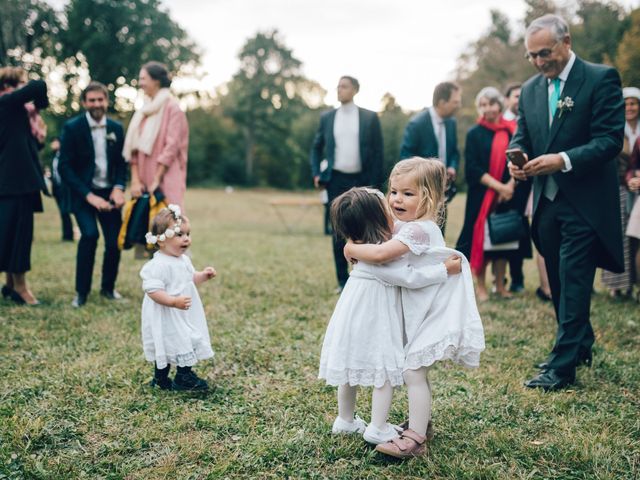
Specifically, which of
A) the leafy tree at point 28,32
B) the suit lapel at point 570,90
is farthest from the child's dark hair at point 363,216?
the leafy tree at point 28,32

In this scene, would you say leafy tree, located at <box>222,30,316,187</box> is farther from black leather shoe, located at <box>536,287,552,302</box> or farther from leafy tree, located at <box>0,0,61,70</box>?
black leather shoe, located at <box>536,287,552,302</box>

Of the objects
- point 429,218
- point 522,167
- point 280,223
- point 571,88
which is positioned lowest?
point 280,223

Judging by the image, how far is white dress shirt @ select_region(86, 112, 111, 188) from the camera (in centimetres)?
632

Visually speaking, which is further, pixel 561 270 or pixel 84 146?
pixel 84 146

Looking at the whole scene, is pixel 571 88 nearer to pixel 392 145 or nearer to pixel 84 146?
pixel 84 146

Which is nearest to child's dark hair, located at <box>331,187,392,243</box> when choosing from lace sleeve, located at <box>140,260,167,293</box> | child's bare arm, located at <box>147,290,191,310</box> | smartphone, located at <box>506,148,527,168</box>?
child's bare arm, located at <box>147,290,191,310</box>

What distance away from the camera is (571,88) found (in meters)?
4.07

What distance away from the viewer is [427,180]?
295cm

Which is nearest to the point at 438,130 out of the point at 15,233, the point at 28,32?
the point at 15,233

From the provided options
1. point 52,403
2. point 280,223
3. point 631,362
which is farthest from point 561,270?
point 280,223

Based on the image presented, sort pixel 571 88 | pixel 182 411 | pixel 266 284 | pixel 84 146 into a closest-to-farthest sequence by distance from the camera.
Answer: pixel 182 411, pixel 571 88, pixel 84 146, pixel 266 284

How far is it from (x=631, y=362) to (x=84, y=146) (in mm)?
5395

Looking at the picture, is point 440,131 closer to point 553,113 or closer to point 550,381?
point 553,113

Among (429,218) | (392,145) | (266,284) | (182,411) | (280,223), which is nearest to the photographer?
(429,218)
